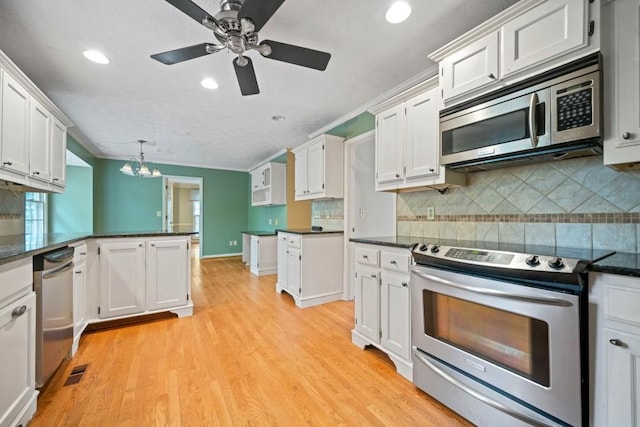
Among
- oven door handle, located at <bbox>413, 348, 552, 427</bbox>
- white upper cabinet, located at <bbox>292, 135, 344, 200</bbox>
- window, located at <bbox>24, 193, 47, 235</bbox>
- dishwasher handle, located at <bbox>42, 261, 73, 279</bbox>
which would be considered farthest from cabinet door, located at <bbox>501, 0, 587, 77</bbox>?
window, located at <bbox>24, 193, 47, 235</bbox>

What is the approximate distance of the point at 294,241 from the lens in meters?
3.58

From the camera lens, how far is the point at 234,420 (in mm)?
Result: 1495

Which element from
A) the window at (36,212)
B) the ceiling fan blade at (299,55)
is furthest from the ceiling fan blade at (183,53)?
the window at (36,212)

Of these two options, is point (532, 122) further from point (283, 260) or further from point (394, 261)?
point (283, 260)

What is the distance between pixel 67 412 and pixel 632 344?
277cm

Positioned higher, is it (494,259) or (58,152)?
(58,152)

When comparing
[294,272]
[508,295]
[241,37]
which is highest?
[241,37]

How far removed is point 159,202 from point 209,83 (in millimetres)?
4771

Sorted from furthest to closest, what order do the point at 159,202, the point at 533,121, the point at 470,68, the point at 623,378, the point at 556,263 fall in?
1. the point at 159,202
2. the point at 470,68
3. the point at 533,121
4. the point at 556,263
5. the point at 623,378

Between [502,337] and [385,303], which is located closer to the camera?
[502,337]

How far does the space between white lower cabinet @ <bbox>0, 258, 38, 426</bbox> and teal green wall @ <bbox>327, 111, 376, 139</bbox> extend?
3170mm

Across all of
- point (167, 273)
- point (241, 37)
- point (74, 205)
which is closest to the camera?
point (241, 37)

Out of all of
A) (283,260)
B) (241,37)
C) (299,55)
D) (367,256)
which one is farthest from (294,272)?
(241,37)

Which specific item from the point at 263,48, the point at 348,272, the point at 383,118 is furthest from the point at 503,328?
the point at 348,272
